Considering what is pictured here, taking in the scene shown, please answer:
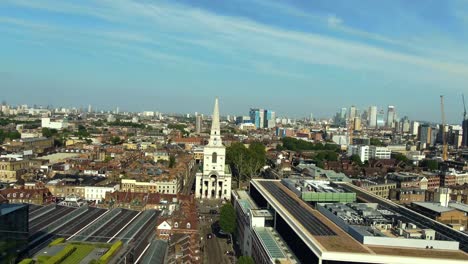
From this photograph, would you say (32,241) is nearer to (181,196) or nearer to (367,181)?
(181,196)

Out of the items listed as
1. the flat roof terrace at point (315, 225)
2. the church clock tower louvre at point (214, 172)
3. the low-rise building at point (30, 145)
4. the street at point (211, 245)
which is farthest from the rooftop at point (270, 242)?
the low-rise building at point (30, 145)

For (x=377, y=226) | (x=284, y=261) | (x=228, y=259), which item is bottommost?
(x=228, y=259)

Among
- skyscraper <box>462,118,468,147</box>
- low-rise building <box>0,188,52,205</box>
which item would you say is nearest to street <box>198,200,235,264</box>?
low-rise building <box>0,188,52,205</box>

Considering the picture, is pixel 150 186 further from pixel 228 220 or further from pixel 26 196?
pixel 228 220

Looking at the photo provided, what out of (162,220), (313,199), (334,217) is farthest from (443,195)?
(162,220)

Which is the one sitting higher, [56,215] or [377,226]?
[377,226]

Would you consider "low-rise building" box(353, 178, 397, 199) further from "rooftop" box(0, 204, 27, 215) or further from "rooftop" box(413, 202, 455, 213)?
"rooftop" box(0, 204, 27, 215)
